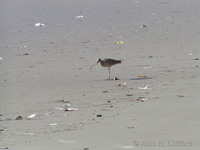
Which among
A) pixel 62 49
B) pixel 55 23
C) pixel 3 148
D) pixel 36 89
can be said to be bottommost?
pixel 3 148

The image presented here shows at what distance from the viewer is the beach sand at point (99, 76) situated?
5.75m

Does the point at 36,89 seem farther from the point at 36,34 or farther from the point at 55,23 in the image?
the point at 55,23

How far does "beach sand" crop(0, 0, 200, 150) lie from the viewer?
5750 millimetres

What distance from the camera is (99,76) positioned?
33.1 ft

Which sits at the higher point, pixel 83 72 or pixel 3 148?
pixel 83 72

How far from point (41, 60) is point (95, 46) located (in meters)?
1.60

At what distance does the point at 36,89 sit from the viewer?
8883 mm

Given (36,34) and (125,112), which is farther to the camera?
(36,34)

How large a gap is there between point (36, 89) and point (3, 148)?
361cm

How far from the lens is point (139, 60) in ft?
36.0

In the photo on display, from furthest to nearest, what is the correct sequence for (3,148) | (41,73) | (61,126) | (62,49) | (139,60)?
(62,49), (139,60), (41,73), (61,126), (3,148)

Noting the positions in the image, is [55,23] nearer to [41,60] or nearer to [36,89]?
[41,60]

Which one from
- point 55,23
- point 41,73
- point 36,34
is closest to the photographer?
point 41,73

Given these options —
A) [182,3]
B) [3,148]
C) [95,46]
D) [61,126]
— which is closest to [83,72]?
[95,46]
